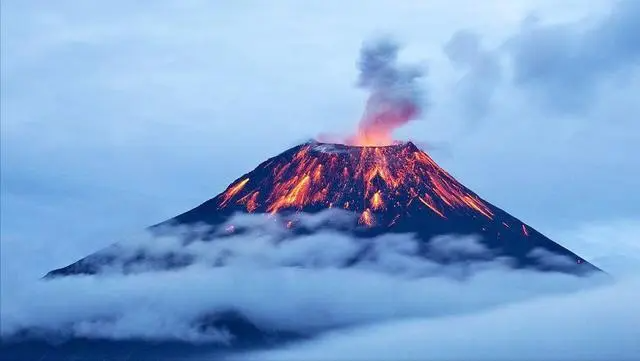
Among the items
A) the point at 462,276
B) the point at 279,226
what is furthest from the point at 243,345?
the point at 462,276

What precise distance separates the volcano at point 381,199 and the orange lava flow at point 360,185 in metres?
0.06

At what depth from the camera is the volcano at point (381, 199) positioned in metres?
124

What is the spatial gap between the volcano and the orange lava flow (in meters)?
0.06

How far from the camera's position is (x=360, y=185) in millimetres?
123938

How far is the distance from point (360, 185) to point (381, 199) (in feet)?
10.4

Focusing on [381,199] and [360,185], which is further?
[381,199]

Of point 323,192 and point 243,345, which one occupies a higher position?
point 323,192

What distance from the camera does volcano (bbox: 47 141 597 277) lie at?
408 feet

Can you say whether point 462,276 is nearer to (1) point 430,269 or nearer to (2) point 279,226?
(1) point 430,269

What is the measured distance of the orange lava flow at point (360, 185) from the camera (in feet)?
406

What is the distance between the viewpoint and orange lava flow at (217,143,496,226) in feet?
406

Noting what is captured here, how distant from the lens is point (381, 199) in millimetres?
126625

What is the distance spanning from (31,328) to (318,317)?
21.0 meters

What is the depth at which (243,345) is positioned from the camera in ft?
426
